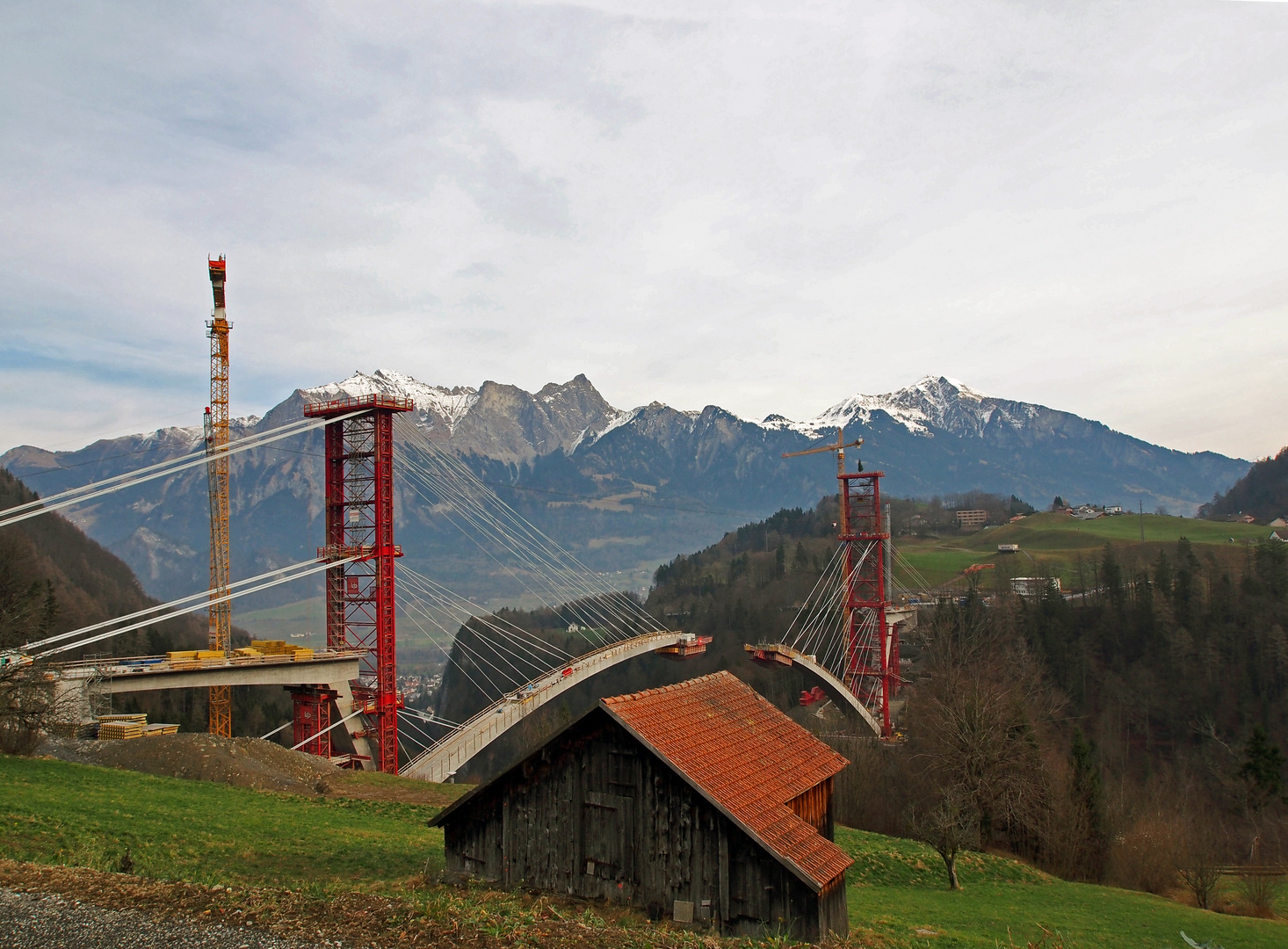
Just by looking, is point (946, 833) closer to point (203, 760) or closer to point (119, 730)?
point (203, 760)

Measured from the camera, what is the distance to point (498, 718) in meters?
45.8

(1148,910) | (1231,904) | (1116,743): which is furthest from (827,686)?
(1148,910)

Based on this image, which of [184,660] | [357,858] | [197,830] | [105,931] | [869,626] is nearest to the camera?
[105,931]

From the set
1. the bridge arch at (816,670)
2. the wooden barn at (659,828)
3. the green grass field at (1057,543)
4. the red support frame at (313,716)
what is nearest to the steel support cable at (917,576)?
the green grass field at (1057,543)

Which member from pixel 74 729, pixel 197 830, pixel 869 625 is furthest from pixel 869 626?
pixel 197 830

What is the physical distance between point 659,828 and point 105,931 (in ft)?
23.9

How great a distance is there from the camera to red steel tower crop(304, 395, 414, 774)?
1486 inches

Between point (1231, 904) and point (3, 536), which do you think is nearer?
point (1231, 904)

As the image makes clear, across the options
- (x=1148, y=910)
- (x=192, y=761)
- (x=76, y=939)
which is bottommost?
(x=1148, y=910)

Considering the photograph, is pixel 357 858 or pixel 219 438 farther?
pixel 219 438

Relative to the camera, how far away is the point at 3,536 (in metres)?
56.2

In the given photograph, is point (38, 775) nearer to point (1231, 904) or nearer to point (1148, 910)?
point (1148, 910)

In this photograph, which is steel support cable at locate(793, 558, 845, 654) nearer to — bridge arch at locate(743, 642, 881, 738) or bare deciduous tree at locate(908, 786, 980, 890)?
bridge arch at locate(743, 642, 881, 738)

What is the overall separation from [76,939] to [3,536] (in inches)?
2420
